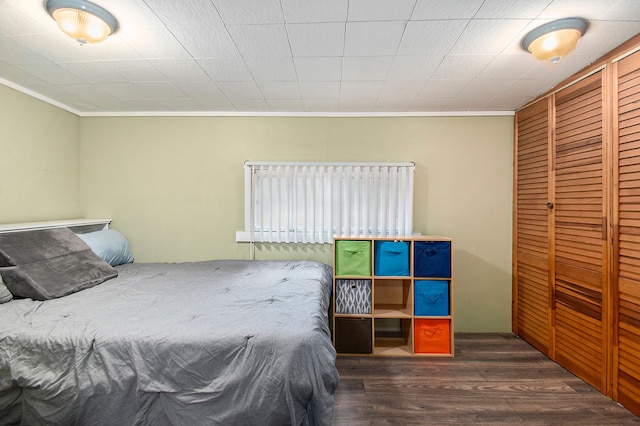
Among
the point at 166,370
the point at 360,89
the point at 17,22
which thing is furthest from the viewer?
the point at 360,89

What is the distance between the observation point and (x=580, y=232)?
211 cm

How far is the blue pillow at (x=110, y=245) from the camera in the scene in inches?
98.7

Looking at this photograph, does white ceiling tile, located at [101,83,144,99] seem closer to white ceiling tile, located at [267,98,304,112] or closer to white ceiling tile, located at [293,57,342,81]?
white ceiling tile, located at [267,98,304,112]

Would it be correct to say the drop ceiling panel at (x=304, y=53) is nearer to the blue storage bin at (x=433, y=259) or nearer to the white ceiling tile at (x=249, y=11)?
the white ceiling tile at (x=249, y=11)

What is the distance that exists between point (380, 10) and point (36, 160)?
128 inches

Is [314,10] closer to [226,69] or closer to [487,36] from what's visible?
[226,69]

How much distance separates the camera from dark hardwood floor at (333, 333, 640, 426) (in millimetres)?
1719

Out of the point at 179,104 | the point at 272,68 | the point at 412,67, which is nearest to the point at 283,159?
the point at 272,68

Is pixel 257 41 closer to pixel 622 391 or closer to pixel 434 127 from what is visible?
pixel 434 127

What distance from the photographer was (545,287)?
245cm

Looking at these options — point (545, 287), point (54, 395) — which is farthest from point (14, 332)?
point (545, 287)

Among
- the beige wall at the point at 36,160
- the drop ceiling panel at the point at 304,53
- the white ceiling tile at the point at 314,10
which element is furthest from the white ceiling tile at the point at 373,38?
the beige wall at the point at 36,160

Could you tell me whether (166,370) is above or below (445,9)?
below

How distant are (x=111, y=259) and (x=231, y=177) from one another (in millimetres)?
1383
